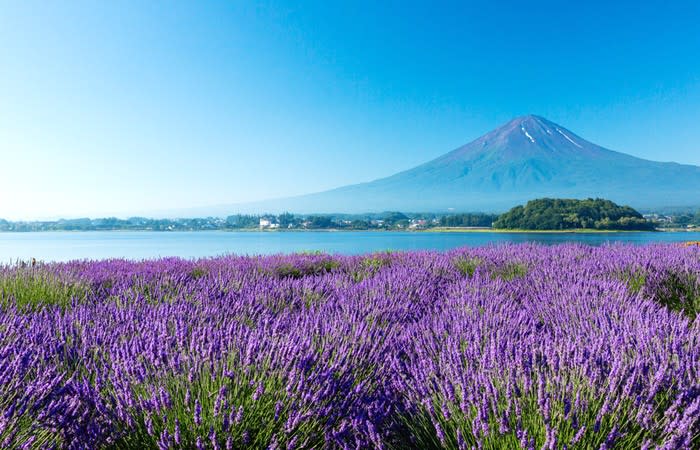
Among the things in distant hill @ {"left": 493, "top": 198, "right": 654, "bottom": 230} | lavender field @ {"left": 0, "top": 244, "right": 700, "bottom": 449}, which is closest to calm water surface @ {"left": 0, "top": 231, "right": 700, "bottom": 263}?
distant hill @ {"left": 493, "top": 198, "right": 654, "bottom": 230}

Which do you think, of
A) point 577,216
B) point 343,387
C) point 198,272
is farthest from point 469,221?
point 343,387

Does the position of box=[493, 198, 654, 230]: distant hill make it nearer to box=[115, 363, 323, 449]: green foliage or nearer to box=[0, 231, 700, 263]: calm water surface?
box=[0, 231, 700, 263]: calm water surface

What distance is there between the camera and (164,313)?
2.26m

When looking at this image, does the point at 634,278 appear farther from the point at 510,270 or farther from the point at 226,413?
the point at 226,413

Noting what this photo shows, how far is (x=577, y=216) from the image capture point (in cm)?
4969

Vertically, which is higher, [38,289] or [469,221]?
[469,221]

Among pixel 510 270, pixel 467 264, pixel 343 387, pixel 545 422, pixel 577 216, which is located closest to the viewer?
pixel 545 422

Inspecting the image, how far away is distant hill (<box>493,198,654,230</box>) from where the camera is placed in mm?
49000

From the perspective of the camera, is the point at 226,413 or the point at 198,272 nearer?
the point at 226,413

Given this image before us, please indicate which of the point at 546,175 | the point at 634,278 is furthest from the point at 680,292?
the point at 546,175

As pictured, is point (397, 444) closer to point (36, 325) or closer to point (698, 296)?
point (36, 325)

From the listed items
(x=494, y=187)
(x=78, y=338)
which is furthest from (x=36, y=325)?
(x=494, y=187)

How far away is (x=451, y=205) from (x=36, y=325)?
203193 mm

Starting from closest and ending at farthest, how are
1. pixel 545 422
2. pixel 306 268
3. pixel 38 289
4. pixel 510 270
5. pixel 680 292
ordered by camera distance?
1. pixel 545 422
2. pixel 38 289
3. pixel 680 292
4. pixel 510 270
5. pixel 306 268
